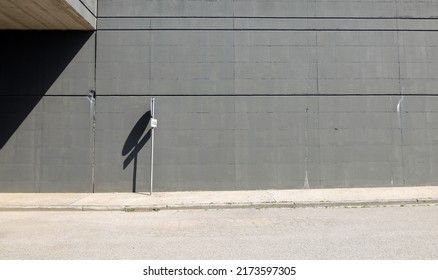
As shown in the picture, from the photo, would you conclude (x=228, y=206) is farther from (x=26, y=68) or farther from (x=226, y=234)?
(x=26, y=68)

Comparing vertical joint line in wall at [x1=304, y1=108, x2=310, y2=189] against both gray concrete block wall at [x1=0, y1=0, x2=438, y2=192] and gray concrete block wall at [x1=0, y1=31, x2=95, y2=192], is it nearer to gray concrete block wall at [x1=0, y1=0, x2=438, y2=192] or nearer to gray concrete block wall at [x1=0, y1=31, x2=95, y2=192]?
gray concrete block wall at [x1=0, y1=0, x2=438, y2=192]

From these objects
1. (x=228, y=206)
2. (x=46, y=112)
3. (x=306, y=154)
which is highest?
(x=46, y=112)

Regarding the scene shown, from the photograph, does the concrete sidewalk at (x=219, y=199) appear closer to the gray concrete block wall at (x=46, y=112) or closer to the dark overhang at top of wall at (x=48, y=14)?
the gray concrete block wall at (x=46, y=112)

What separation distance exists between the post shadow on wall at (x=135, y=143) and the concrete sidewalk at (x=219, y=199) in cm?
100

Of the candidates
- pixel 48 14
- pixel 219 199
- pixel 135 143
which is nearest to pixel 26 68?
pixel 48 14

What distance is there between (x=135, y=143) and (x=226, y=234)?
620cm

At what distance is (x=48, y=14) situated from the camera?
10.8 metres

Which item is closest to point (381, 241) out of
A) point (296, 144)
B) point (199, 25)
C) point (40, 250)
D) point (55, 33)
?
point (40, 250)

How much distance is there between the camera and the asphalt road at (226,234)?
18.6ft

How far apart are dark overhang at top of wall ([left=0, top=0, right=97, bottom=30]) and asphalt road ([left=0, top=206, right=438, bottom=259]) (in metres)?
5.54

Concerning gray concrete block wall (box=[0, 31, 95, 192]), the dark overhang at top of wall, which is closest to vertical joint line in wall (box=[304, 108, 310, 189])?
gray concrete block wall (box=[0, 31, 95, 192])

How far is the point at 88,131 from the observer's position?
40.1ft

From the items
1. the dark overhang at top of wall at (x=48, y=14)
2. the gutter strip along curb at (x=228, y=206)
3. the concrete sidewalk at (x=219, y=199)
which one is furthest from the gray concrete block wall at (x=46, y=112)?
the gutter strip along curb at (x=228, y=206)
